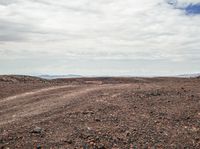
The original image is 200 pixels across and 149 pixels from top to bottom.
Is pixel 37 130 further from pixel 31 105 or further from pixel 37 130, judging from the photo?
pixel 31 105

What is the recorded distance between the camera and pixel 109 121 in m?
11.7

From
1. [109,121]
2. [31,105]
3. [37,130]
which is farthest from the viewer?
[31,105]

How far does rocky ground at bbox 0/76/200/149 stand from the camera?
32.6 ft

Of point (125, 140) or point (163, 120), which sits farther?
point (163, 120)

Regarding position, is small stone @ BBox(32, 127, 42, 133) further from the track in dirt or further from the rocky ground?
the track in dirt

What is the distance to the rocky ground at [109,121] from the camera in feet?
32.6

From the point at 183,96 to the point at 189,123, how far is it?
13.0ft

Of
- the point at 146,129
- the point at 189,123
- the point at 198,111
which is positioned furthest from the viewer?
the point at 198,111

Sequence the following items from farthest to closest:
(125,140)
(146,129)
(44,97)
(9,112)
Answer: (44,97) < (9,112) < (146,129) < (125,140)

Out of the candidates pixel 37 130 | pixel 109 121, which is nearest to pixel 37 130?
pixel 37 130

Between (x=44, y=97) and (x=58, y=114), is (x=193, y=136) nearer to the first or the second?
(x=58, y=114)

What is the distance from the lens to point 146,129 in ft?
35.4

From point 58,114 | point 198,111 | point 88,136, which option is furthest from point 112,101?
point 88,136

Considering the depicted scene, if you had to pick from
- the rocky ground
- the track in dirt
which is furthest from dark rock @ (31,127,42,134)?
the track in dirt
